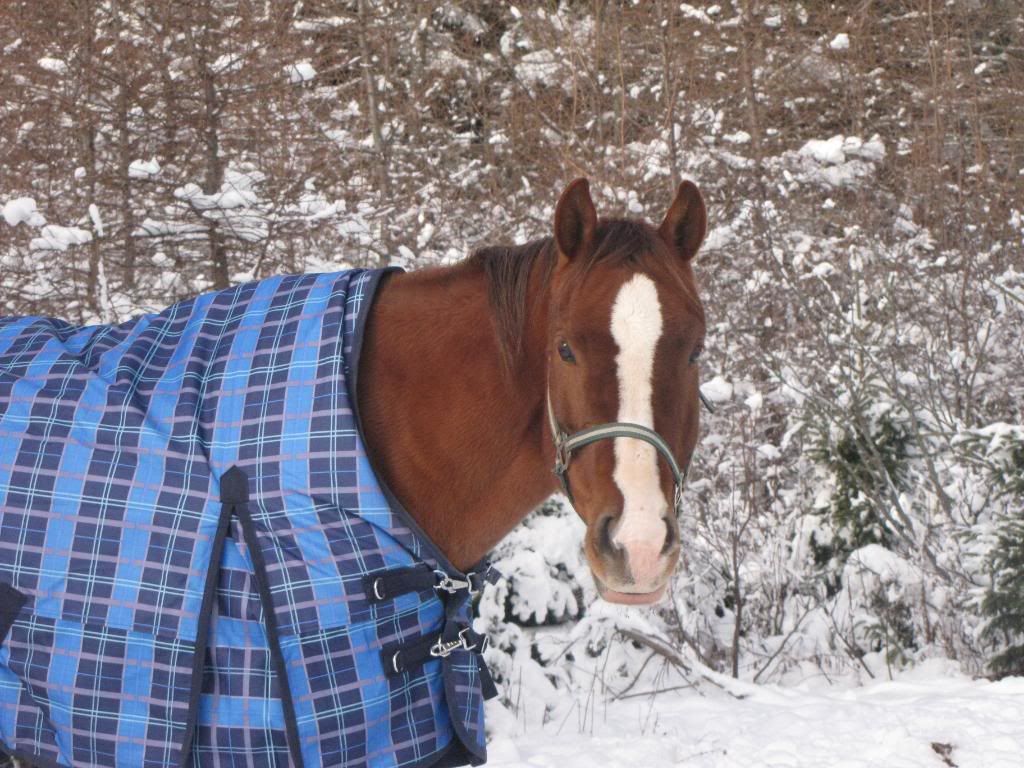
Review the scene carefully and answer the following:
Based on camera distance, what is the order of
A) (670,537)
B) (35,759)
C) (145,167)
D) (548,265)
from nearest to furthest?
Result: (670,537), (35,759), (548,265), (145,167)

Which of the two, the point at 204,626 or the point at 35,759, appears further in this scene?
the point at 35,759

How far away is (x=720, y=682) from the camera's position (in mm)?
4352

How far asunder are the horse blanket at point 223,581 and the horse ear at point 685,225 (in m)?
0.74

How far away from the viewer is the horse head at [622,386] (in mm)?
1699

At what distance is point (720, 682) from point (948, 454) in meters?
2.26

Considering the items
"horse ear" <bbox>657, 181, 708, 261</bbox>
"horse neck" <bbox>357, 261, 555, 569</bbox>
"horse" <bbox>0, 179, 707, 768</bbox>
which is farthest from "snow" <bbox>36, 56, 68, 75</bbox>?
"horse ear" <bbox>657, 181, 708, 261</bbox>

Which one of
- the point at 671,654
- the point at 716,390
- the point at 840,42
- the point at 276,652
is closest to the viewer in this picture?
the point at 276,652

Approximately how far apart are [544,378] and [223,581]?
812mm

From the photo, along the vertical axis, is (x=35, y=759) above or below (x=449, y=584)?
below

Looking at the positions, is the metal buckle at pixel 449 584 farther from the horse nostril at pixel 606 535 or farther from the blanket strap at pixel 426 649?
the horse nostril at pixel 606 535

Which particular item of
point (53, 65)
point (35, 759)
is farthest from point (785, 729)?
point (53, 65)

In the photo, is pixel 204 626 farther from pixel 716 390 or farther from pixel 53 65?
pixel 53 65

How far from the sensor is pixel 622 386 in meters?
1.78

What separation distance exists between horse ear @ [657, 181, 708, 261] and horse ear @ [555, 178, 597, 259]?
0.63 ft
